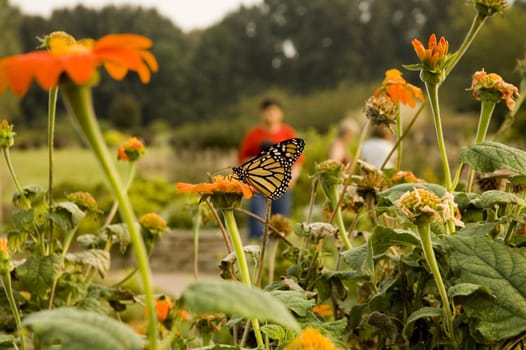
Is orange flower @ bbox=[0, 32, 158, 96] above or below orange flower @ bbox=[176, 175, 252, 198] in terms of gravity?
above

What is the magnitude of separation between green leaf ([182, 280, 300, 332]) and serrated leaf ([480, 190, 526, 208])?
35 cm

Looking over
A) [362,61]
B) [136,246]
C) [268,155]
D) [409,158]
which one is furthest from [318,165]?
[362,61]

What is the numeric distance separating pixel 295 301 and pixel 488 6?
479 mm

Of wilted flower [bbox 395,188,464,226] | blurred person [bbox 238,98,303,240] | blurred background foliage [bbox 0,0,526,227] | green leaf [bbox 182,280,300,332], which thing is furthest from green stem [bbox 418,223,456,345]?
blurred background foliage [bbox 0,0,526,227]

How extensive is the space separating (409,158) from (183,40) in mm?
22359

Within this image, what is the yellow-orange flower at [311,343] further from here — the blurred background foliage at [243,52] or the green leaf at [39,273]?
the blurred background foliage at [243,52]

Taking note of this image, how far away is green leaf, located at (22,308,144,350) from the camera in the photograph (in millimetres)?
453

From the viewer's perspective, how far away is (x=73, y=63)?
45 centimetres

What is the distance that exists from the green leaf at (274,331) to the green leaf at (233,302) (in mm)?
220

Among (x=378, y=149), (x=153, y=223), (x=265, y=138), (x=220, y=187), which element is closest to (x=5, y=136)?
(x=153, y=223)

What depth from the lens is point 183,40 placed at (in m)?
28.8

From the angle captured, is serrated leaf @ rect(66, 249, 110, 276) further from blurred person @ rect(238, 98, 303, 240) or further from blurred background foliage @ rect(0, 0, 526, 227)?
blurred background foliage @ rect(0, 0, 526, 227)

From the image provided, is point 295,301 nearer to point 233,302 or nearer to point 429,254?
point 429,254

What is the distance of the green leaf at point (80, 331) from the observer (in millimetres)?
453
